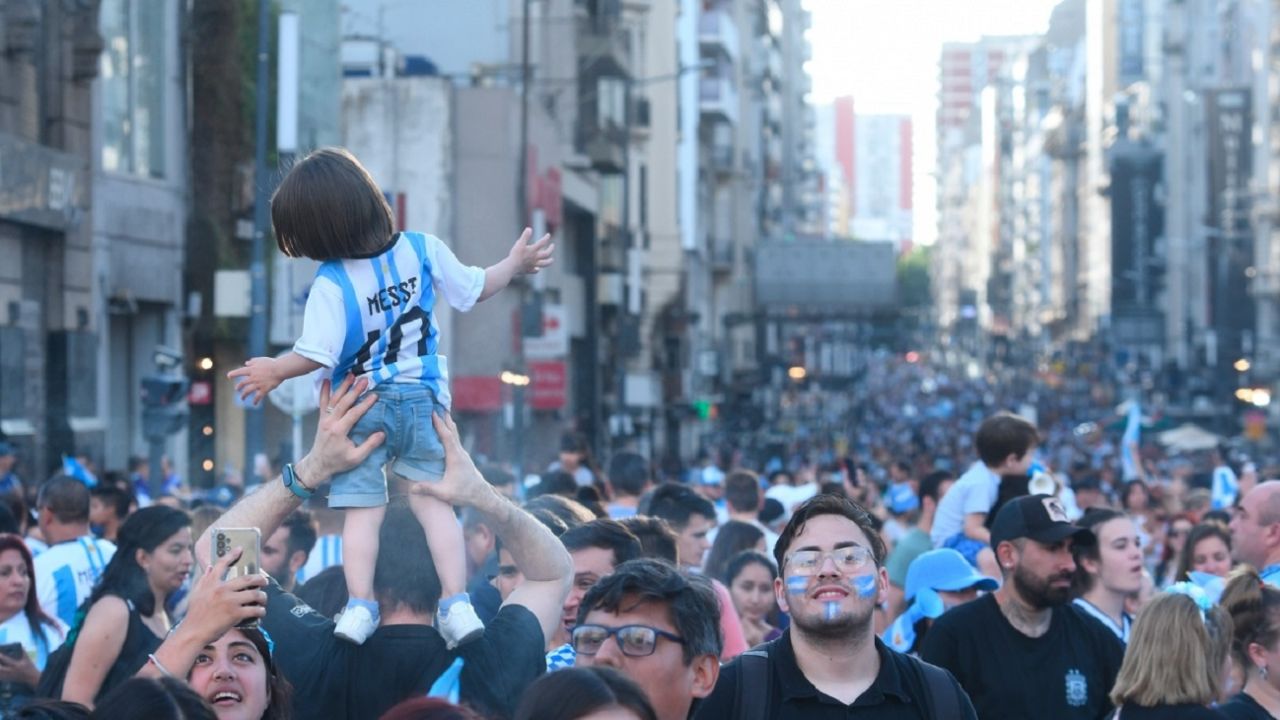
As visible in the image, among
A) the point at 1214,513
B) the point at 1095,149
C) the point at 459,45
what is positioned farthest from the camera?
the point at 1095,149

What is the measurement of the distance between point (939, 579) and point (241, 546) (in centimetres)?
429

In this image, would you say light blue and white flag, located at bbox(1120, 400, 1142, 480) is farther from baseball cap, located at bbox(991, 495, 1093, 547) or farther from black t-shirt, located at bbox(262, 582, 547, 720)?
black t-shirt, located at bbox(262, 582, 547, 720)

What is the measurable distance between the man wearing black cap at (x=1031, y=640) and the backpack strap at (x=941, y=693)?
1.79 meters

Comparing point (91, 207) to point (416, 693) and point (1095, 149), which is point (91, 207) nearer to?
point (416, 693)

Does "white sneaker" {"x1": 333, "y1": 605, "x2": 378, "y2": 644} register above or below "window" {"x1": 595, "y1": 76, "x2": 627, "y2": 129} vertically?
below

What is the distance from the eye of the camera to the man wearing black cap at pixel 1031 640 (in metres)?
6.91

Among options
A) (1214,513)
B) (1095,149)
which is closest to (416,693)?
(1214,513)

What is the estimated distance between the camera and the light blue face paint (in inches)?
196

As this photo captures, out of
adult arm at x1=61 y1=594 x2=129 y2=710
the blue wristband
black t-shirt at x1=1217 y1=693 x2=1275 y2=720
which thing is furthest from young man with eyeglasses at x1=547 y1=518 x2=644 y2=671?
black t-shirt at x1=1217 y1=693 x2=1275 y2=720

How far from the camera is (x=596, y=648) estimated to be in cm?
494

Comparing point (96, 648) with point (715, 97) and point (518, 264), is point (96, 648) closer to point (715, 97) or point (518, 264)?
point (518, 264)

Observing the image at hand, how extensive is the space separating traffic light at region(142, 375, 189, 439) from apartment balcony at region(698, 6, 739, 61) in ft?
168

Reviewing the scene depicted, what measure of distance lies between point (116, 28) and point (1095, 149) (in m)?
115

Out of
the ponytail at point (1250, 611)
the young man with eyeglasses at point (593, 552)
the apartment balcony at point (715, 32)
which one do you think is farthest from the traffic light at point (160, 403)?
the apartment balcony at point (715, 32)
